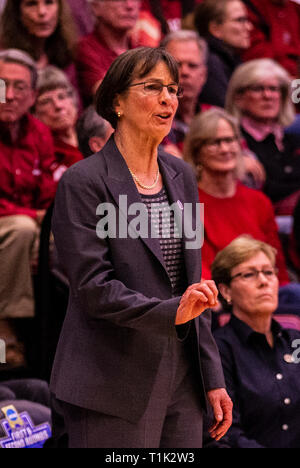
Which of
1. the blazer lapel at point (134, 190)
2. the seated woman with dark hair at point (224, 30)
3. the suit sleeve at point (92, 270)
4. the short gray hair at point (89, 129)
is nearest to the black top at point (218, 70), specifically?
the seated woman with dark hair at point (224, 30)

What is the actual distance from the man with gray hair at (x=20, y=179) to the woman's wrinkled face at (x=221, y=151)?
429 mm

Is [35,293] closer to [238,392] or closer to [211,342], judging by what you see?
[238,392]

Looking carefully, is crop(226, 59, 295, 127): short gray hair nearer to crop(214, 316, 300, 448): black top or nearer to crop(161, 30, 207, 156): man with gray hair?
crop(161, 30, 207, 156): man with gray hair

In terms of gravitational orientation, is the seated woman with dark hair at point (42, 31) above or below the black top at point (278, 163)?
above

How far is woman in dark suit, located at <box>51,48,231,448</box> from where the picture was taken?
1.13 meters

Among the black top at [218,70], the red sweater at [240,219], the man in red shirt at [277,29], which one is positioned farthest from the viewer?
the man in red shirt at [277,29]

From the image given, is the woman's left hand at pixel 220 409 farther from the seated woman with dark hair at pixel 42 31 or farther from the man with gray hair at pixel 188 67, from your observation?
the seated woman with dark hair at pixel 42 31

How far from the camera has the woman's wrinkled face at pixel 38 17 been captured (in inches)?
104

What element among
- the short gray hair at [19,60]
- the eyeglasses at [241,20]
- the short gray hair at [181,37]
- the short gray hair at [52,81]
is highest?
the eyeglasses at [241,20]

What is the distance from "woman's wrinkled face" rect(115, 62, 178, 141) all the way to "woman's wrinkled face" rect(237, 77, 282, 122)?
1.61 m

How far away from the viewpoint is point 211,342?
1.25m

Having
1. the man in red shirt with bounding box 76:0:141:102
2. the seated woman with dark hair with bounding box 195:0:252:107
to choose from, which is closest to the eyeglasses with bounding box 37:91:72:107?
the man in red shirt with bounding box 76:0:141:102

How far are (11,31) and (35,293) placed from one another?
3.41 feet
